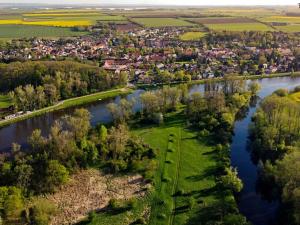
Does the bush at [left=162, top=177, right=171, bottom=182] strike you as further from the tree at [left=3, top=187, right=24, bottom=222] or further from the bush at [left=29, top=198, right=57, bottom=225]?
the tree at [left=3, top=187, right=24, bottom=222]

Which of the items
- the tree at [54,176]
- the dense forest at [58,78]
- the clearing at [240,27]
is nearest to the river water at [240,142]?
the dense forest at [58,78]

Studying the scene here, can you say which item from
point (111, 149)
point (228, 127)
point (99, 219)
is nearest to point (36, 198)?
point (99, 219)

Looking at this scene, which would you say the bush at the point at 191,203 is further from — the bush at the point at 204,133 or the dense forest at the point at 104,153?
the bush at the point at 204,133

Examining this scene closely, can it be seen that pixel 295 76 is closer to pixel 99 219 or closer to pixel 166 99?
pixel 166 99

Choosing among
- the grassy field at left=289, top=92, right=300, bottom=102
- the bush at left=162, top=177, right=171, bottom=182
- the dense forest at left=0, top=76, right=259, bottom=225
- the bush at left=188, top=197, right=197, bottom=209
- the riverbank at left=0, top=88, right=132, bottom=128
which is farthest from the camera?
the grassy field at left=289, top=92, right=300, bottom=102

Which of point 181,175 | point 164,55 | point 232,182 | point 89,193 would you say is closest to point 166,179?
point 181,175

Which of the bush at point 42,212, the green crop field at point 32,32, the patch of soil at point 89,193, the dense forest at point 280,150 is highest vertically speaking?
the green crop field at point 32,32

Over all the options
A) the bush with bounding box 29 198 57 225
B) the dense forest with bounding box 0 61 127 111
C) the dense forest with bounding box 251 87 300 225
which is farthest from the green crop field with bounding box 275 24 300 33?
the bush with bounding box 29 198 57 225
